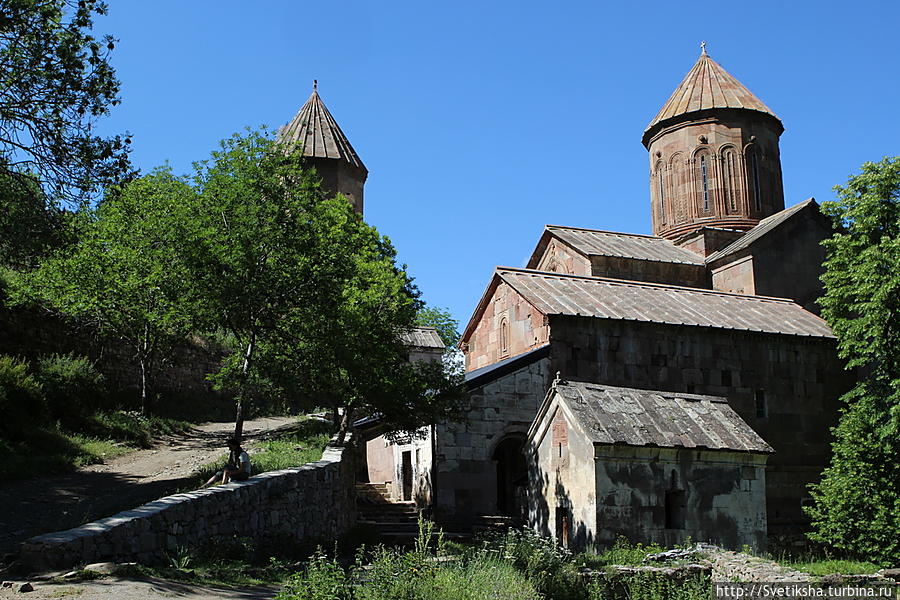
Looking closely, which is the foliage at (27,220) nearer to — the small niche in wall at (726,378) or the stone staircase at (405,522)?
the stone staircase at (405,522)

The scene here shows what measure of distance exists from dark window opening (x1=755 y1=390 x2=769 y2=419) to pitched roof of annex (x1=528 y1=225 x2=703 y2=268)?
4.41 meters

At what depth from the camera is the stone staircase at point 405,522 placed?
12.2 metres

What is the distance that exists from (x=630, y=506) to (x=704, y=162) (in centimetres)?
1260

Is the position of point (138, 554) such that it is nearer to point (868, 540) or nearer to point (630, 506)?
point (630, 506)

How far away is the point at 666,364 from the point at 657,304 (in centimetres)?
148

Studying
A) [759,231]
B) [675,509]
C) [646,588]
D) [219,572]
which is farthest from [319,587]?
[759,231]

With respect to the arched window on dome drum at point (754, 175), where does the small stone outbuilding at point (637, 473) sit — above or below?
below

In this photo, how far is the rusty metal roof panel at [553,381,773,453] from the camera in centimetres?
1202

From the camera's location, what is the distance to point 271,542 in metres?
9.12

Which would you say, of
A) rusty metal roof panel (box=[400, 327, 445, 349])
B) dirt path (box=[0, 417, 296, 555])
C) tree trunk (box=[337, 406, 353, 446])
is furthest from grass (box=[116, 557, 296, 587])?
rusty metal roof panel (box=[400, 327, 445, 349])

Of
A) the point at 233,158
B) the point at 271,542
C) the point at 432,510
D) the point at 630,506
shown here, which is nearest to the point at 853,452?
the point at 630,506

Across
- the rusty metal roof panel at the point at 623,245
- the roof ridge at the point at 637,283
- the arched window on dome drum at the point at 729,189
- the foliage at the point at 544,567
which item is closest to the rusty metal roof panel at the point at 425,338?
the rusty metal roof panel at the point at 623,245

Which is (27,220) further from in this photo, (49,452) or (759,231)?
(759,231)

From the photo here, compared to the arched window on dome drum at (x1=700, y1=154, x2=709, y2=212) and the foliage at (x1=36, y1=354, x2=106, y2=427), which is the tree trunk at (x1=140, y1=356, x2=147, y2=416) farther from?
the arched window on dome drum at (x1=700, y1=154, x2=709, y2=212)
